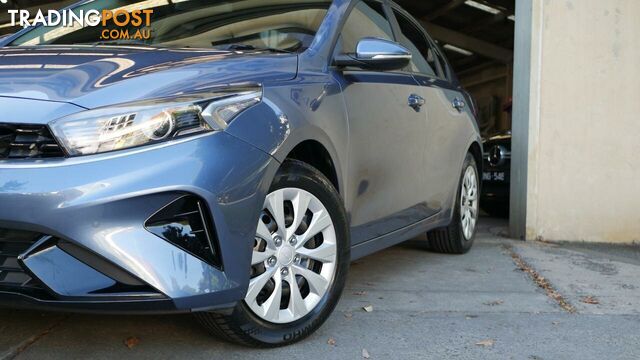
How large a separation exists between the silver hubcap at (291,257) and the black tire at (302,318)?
0.03 metres

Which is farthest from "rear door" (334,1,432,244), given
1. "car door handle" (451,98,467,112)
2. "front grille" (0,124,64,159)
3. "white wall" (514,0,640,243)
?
"white wall" (514,0,640,243)

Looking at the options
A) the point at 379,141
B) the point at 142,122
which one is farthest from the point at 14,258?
the point at 379,141

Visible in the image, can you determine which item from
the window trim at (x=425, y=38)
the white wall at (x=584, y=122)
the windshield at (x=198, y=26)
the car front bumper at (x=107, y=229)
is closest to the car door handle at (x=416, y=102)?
the window trim at (x=425, y=38)

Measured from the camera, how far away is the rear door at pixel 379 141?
9.87 feet

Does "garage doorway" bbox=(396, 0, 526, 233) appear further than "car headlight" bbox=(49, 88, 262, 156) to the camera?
Yes

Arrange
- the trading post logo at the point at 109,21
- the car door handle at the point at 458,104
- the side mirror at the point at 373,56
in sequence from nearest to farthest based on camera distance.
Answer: the side mirror at the point at 373,56
the trading post logo at the point at 109,21
the car door handle at the point at 458,104

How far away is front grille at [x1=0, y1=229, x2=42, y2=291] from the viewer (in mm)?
1986

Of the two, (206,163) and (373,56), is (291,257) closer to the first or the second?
(206,163)

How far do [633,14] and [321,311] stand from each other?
4072 millimetres

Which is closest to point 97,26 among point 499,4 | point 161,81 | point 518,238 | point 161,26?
point 161,26

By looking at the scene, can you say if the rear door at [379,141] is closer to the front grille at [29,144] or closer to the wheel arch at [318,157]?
the wheel arch at [318,157]

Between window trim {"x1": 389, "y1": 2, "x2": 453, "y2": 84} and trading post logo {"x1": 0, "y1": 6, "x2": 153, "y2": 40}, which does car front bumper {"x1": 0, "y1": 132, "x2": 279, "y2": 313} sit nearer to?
trading post logo {"x1": 0, "y1": 6, "x2": 153, "y2": 40}

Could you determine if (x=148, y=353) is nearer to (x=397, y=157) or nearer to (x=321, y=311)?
(x=321, y=311)

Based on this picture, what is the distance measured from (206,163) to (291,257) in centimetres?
60
